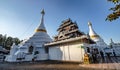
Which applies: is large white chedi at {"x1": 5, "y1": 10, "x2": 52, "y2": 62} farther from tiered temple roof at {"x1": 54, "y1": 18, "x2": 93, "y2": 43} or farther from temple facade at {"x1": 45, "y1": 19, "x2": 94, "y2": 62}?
tiered temple roof at {"x1": 54, "y1": 18, "x2": 93, "y2": 43}

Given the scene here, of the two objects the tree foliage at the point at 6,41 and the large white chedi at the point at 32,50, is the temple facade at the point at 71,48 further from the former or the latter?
the tree foliage at the point at 6,41

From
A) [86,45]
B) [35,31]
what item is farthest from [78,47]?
[35,31]

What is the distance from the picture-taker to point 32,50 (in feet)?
76.0

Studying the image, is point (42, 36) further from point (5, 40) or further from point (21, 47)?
point (5, 40)

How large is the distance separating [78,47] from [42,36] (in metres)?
12.1

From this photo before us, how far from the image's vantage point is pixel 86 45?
15.1m

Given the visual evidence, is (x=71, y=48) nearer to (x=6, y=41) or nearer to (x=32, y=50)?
(x=32, y=50)

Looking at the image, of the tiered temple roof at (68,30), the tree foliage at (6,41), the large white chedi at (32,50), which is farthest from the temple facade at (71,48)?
the tree foliage at (6,41)

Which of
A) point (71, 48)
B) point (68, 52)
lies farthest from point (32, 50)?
point (71, 48)

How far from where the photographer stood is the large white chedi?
21.0 m

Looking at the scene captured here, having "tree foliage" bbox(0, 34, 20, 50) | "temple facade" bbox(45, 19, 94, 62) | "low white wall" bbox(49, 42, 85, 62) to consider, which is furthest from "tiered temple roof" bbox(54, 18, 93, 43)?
"tree foliage" bbox(0, 34, 20, 50)

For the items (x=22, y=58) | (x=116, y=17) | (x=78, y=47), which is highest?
(x=116, y=17)

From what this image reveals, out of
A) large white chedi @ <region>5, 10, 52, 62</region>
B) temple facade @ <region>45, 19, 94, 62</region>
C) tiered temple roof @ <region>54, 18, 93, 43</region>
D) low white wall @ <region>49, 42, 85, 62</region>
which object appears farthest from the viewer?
tiered temple roof @ <region>54, 18, 93, 43</region>

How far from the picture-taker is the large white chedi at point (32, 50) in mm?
21002
